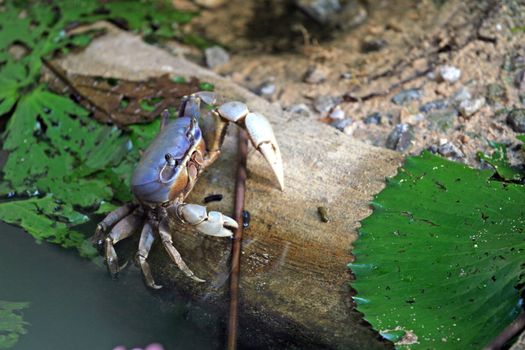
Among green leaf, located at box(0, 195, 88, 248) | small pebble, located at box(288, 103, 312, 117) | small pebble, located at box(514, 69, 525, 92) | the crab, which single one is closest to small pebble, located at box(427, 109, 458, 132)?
small pebble, located at box(514, 69, 525, 92)

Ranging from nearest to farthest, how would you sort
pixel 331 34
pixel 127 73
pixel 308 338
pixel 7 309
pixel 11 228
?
pixel 308 338 < pixel 7 309 < pixel 11 228 < pixel 127 73 < pixel 331 34

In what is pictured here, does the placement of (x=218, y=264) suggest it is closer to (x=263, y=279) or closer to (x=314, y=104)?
(x=263, y=279)

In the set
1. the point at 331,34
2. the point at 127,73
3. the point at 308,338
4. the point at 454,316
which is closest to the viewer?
the point at 454,316

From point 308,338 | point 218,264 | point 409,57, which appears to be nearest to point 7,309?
point 218,264

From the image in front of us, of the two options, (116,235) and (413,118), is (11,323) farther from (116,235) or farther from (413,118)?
(413,118)

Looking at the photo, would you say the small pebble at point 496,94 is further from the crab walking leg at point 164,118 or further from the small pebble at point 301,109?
the crab walking leg at point 164,118

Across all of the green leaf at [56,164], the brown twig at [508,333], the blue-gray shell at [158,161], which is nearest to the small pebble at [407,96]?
the blue-gray shell at [158,161]

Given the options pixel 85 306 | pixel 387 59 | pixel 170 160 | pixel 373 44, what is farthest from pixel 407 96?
pixel 85 306
